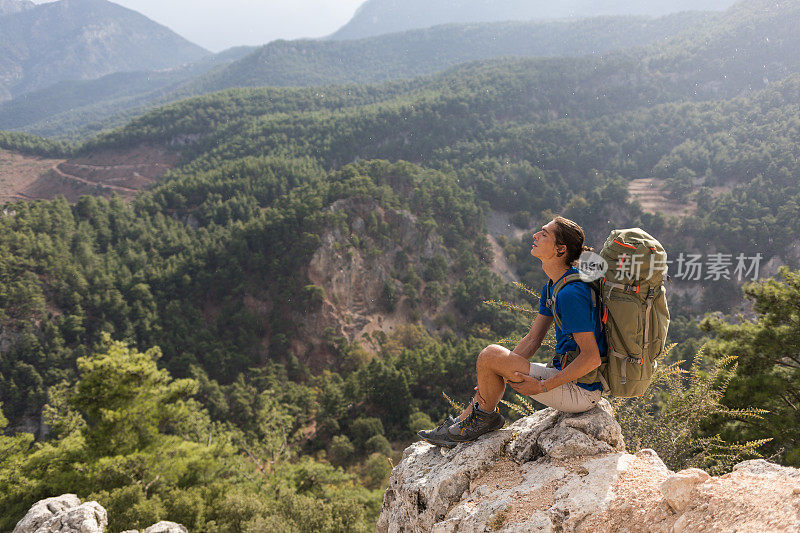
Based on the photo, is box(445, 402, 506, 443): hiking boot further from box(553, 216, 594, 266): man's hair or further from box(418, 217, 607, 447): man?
box(553, 216, 594, 266): man's hair

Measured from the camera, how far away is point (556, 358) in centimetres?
398

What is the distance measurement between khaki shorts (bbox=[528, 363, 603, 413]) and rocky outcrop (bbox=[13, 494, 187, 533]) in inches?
360

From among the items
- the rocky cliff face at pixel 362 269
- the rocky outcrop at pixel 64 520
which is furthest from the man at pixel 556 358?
the rocky cliff face at pixel 362 269

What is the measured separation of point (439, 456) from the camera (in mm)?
4633

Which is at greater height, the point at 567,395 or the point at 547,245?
the point at 547,245

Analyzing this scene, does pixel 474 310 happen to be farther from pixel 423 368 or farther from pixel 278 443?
pixel 278 443

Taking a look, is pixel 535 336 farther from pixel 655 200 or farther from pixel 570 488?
pixel 655 200

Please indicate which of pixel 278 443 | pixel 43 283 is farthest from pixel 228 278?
pixel 278 443

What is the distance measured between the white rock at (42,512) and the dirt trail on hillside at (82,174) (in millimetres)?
78040

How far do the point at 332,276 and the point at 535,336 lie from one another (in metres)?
40.6

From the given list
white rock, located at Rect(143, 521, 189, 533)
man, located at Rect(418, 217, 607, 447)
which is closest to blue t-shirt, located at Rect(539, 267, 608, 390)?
man, located at Rect(418, 217, 607, 447)

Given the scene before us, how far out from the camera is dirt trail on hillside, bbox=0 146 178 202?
247 ft

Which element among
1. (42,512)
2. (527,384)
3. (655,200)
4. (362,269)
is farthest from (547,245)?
(655,200)

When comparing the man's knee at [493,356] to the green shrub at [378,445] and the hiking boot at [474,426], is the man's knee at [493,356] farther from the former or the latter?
the green shrub at [378,445]
